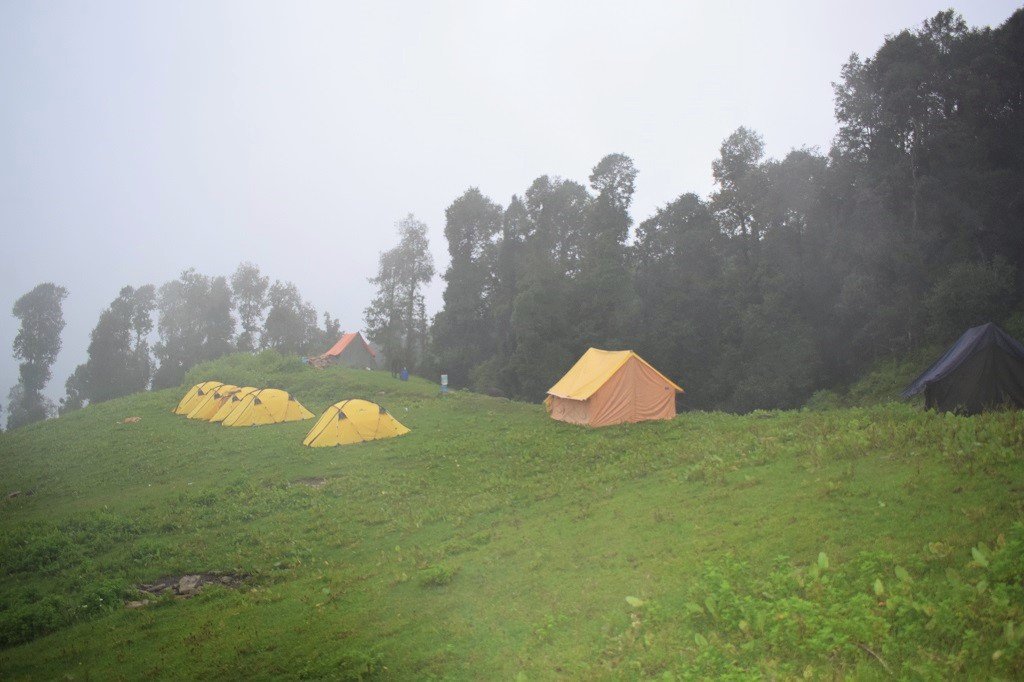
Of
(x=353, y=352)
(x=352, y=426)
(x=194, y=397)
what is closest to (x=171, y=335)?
(x=353, y=352)

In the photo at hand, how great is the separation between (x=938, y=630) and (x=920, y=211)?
110 feet

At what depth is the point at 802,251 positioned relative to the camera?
39.1 meters

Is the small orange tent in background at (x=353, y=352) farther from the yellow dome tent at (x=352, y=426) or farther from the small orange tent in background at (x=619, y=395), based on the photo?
the small orange tent in background at (x=619, y=395)

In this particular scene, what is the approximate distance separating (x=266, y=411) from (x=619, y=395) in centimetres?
1562

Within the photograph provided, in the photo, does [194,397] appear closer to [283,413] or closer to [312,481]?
[283,413]

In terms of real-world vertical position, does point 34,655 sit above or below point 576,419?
below

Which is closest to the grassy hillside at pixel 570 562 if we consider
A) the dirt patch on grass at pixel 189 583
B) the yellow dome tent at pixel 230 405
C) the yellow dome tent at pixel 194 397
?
the dirt patch on grass at pixel 189 583

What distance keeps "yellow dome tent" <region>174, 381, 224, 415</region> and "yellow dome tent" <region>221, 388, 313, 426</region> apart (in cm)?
581

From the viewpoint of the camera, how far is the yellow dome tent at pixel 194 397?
32438 mm

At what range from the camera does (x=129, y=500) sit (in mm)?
15664

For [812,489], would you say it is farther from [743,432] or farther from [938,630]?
[743,432]

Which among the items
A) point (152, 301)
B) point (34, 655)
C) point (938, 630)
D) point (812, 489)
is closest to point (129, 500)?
point (34, 655)

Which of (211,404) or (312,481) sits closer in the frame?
(312,481)

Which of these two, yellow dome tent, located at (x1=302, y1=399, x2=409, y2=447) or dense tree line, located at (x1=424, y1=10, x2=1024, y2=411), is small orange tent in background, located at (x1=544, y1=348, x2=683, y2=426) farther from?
dense tree line, located at (x1=424, y1=10, x2=1024, y2=411)
